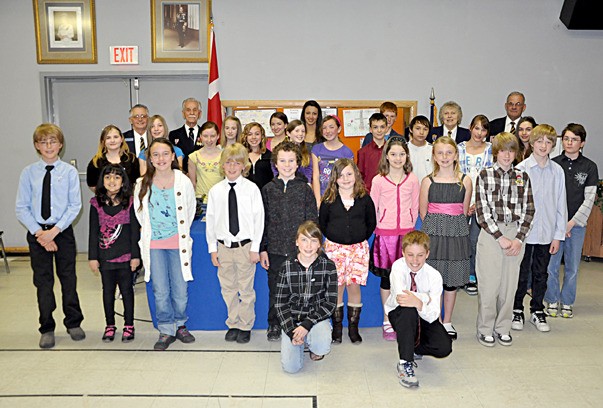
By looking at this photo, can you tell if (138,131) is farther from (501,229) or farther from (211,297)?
(501,229)

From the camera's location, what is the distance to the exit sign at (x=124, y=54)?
5984mm

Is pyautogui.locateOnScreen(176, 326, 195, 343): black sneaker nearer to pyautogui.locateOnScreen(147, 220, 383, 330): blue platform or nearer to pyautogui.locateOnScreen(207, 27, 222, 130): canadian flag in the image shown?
pyautogui.locateOnScreen(147, 220, 383, 330): blue platform

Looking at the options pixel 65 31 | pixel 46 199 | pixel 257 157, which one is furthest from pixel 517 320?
pixel 65 31

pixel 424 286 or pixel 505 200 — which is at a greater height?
pixel 505 200

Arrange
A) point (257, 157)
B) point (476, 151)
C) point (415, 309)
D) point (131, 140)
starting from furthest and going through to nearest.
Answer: point (131, 140)
point (476, 151)
point (257, 157)
point (415, 309)

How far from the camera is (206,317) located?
3.76 meters

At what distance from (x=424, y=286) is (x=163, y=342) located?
1.71 metres

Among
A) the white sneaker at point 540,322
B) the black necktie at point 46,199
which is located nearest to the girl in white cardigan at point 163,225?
the black necktie at point 46,199

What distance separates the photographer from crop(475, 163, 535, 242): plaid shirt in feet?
11.3

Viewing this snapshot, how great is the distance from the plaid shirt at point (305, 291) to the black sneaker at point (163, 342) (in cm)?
86

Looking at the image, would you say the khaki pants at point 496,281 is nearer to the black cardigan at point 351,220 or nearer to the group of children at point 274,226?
the group of children at point 274,226

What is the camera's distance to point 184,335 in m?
3.57

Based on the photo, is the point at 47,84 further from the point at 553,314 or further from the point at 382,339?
the point at 553,314

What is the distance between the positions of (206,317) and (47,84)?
3.93m
